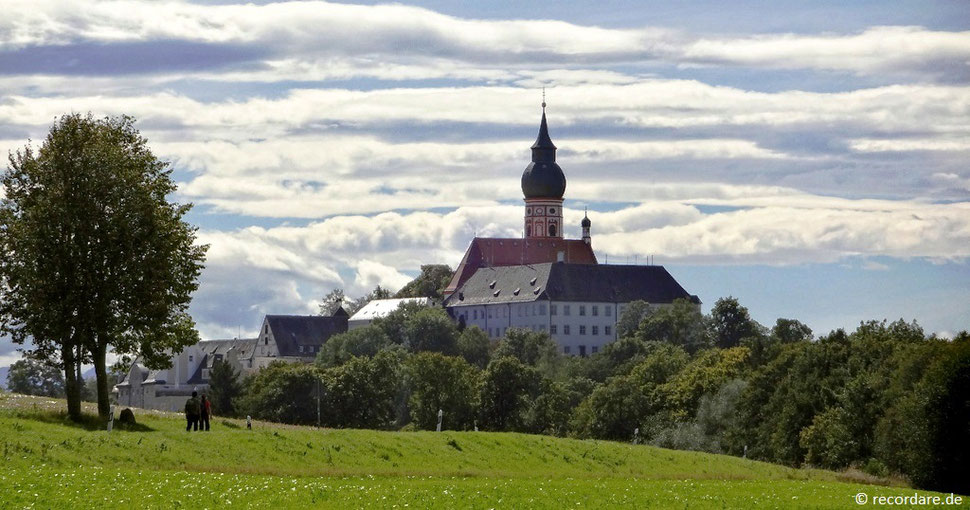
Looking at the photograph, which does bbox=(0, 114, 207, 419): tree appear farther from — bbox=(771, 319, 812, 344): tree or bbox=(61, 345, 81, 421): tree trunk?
bbox=(771, 319, 812, 344): tree

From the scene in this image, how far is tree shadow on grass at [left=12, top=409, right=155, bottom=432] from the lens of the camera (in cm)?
5715

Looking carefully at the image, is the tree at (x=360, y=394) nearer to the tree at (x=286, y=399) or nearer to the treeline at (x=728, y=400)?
the treeline at (x=728, y=400)

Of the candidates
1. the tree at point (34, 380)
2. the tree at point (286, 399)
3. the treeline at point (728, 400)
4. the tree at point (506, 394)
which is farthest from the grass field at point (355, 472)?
the tree at point (34, 380)

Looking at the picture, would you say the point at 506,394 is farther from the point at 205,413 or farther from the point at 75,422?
the point at 75,422

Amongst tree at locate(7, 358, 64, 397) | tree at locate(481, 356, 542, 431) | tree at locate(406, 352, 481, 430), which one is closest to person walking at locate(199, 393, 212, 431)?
tree at locate(406, 352, 481, 430)

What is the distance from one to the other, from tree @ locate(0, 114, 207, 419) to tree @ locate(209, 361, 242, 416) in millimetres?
64941

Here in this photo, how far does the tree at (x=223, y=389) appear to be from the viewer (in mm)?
128500

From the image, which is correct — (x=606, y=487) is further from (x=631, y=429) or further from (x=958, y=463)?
(x=631, y=429)

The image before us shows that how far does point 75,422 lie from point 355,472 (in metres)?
14.0

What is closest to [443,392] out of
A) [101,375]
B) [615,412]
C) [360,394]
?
[360,394]

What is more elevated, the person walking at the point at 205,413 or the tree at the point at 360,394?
the tree at the point at 360,394

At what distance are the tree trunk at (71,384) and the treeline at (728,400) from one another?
33.6 metres

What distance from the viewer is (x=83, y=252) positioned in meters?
62.1

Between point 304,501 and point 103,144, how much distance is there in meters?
29.2
